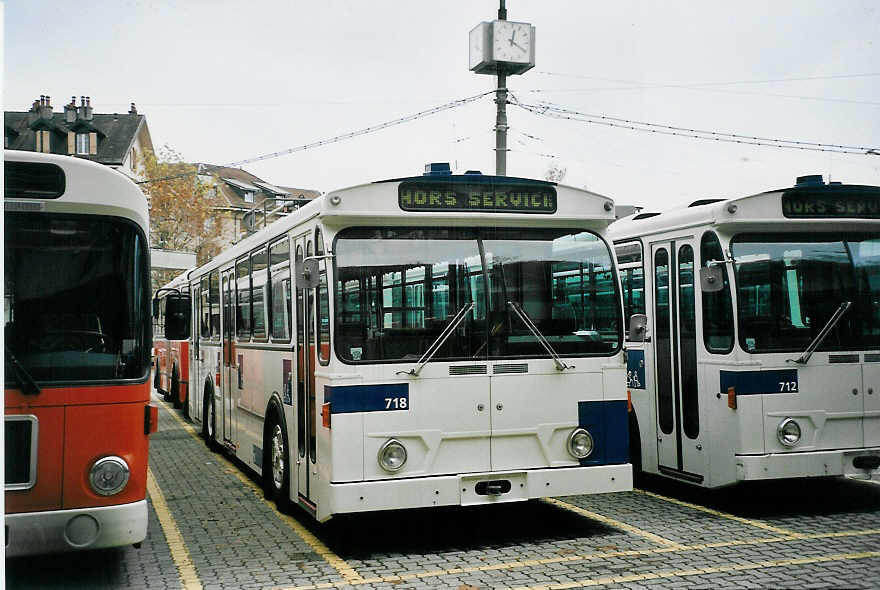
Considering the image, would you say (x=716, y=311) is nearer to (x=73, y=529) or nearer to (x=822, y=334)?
(x=822, y=334)

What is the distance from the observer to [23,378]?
20.4 feet

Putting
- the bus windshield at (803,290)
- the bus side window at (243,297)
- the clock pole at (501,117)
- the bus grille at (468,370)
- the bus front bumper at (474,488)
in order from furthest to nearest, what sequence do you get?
the clock pole at (501,117) < the bus side window at (243,297) < the bus windshield at (803,290) < the bus grille at (468,370) < the bus front bumper at (474,488)

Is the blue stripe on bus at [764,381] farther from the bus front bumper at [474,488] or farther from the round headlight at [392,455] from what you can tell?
the round headlight at [392,455]

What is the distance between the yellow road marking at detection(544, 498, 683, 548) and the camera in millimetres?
8148

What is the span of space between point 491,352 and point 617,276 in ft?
4.18

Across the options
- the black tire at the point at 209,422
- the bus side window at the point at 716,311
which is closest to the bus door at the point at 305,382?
the bus side window at the point at 716,311

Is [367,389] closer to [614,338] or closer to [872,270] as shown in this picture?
[614,338]

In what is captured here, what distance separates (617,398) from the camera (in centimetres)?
837

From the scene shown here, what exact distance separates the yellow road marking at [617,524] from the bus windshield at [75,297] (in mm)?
4288

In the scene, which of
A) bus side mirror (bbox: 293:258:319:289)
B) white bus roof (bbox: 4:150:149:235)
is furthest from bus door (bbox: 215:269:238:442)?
white bus roof (bbox: 4:150:149:235)

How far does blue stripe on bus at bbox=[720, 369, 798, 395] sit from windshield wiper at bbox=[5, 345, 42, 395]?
585 cm

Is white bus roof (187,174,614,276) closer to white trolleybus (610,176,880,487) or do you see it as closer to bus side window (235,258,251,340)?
white trolleybus (610,176,880,487)

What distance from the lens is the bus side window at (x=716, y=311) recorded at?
30.1 feet

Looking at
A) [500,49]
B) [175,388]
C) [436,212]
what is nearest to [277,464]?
[436,212]
